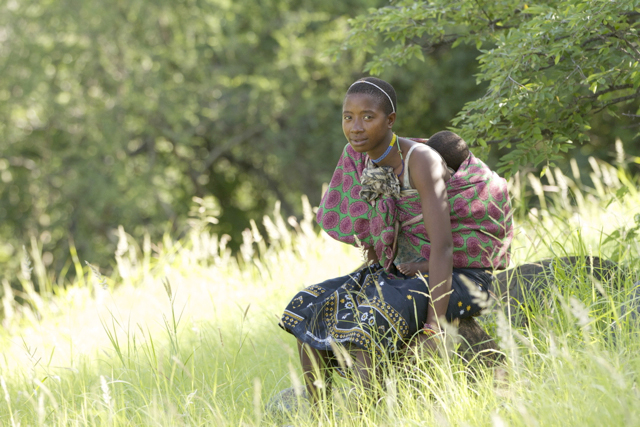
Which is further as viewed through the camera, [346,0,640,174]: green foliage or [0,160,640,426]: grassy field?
[346,0,640,174]: green foliage

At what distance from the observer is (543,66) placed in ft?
10.9

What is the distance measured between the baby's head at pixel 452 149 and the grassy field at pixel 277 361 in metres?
0.51

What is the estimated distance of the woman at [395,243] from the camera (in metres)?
2.56

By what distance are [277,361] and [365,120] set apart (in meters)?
1.50

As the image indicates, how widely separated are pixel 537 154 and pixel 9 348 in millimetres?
3927

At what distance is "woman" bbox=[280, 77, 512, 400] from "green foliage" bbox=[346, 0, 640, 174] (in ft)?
1.91

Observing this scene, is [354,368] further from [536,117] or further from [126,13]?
[126,13]

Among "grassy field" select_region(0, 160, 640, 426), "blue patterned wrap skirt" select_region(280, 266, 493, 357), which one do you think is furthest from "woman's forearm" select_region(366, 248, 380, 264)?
"grassy field" select_region(0, 160, 640, 426)

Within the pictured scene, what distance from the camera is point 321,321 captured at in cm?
274

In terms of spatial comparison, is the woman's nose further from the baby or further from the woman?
the baby

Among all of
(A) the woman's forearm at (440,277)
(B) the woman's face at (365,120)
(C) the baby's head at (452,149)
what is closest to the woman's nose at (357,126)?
(B) the woman's face at (365,120)

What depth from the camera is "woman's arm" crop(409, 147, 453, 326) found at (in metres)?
2.54

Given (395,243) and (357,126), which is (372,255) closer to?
(395,243)

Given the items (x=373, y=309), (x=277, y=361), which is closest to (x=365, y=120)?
(x=373, y=309)
